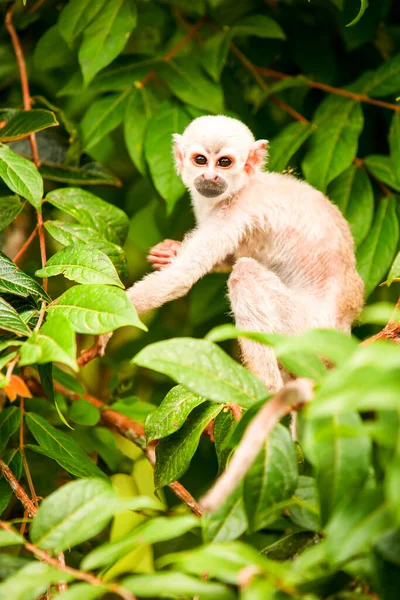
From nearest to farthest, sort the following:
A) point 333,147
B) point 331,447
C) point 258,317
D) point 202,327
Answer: point 331,447 < point 258,317 < point 333,147 < point 202,327

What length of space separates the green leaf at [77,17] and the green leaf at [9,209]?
104 centimetres

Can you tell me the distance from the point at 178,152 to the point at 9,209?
3.38 feet

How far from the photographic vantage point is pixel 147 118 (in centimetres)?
378

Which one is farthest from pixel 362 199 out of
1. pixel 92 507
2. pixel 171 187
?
pixel 92 507

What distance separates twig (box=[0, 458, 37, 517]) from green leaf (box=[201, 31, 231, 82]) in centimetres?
241

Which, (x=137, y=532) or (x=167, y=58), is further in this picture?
(x=167, y=58)

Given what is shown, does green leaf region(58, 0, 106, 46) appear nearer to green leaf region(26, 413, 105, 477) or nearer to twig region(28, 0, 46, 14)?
twig region(28, 0, 46, 14)

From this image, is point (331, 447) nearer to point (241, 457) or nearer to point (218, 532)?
point (241, 457)

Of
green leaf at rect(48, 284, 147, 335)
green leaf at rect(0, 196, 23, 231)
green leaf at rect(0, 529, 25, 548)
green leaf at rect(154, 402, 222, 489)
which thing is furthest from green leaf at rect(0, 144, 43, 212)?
green leaf at rect(0, 529, 25, 548)

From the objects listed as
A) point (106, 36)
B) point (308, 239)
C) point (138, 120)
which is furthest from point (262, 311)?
point (106, 36)

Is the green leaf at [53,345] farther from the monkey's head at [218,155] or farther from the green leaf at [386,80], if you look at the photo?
the green leaf at [386,80]

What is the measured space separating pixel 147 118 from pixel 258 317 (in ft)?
4.61

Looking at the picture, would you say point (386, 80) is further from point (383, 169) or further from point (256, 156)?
point (256, 156)

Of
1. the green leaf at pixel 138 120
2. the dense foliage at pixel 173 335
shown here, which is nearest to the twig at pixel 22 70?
the dense foliage at pixel 173 335
